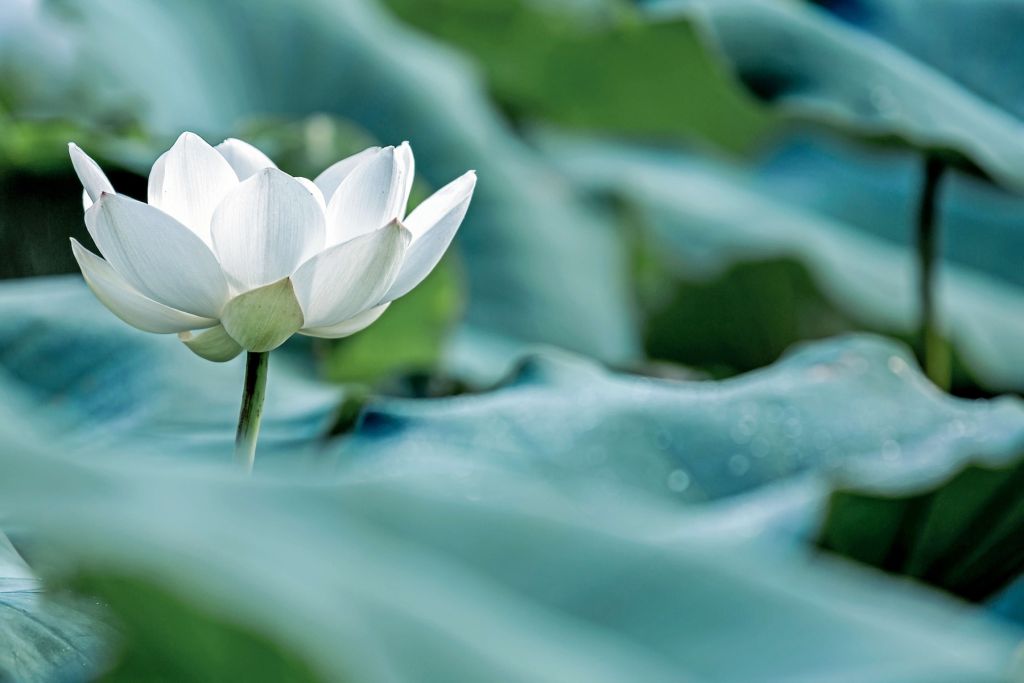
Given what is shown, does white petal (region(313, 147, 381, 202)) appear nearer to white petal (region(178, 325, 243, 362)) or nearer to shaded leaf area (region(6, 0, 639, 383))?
white petal (region(178, 325, 243, 362))

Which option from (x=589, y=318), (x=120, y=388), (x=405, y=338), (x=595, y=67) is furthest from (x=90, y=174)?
(x=595, y=67)

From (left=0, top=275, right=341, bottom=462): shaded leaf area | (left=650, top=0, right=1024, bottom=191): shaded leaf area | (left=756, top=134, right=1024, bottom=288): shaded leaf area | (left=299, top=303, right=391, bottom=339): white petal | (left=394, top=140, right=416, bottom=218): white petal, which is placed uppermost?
(left=394, top=140, right=416, bottom=218): white petal

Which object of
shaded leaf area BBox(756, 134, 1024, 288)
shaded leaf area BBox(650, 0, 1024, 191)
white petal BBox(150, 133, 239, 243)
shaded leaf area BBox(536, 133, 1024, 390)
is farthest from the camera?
shaded leaf area BBox(756, 134, 1024, 288)

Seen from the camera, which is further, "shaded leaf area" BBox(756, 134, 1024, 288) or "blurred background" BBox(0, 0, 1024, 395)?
"shaded leaf area" BBox(756, 134, 1024, 288)

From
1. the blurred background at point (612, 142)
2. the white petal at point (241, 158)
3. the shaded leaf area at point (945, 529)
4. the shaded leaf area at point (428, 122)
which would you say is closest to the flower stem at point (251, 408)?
the white petal at point (241, 158)

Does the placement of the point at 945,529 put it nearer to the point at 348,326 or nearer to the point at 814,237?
the point at 348,326

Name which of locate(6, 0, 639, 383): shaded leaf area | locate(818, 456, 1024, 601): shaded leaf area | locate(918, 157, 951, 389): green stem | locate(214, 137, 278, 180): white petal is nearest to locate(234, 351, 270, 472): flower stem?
locate(214, 137, 278, 180): white petal

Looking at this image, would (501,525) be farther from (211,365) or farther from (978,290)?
(978,290)

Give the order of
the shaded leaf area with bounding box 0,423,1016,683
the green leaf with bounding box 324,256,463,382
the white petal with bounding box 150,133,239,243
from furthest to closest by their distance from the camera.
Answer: the green leaf with bounding box 324,256,463,382
the white petal with bounding box 150,133,239,243
the shaded leaf area with bounding box 0,423,1016,683
